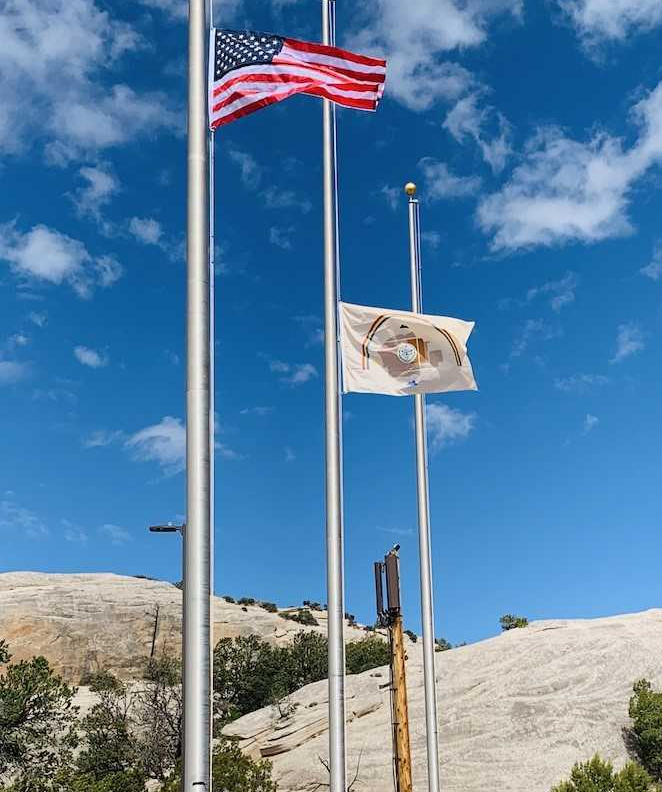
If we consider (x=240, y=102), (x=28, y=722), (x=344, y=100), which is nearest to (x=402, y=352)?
(x=344, y=100)

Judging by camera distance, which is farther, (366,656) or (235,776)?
(366,656)

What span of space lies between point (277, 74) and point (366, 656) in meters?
57.2

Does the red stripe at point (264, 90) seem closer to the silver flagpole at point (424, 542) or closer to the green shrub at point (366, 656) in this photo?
the silver flagpole at point (424, 542)

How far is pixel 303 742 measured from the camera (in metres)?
44.2

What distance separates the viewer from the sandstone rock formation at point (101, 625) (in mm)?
73125

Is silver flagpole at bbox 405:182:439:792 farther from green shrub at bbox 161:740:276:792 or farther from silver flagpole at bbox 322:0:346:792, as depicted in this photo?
green shrub at bbox 161:740:276:792

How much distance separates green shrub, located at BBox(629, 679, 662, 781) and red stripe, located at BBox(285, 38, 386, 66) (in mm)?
31290

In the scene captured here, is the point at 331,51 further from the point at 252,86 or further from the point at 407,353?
the point at 407,353

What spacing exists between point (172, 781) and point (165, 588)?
55293 mm

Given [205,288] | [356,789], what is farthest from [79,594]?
[205,288]

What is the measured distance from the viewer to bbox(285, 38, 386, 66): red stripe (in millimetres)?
14773

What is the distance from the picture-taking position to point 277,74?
14.3 metres

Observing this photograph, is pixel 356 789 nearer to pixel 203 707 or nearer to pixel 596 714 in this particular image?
pixel 596 714

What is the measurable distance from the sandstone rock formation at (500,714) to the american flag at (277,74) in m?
29.5
